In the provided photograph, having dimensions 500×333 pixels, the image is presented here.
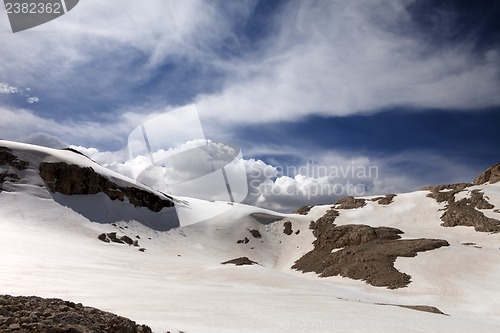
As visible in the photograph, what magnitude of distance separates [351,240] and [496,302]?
91.6 feet

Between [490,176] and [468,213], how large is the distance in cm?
3843

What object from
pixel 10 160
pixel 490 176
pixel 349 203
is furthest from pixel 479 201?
pixel 10 160

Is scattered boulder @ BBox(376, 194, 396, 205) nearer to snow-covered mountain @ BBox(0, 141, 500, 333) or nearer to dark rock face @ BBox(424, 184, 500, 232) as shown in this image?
snow-covered mountain @ BBox(0, 141, 500, 333)

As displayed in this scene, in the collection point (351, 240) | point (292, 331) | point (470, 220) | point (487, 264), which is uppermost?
point (470, 220)

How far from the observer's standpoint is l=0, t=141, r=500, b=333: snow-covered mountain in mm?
17031

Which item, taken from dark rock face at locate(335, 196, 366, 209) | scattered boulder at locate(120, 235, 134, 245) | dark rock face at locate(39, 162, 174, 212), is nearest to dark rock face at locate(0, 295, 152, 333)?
scattered boulder at locate(120, 235, 134, 245)

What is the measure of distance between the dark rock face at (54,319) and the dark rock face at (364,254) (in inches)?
1392

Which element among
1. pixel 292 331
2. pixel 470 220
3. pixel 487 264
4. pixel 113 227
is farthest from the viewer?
pixel 470 220

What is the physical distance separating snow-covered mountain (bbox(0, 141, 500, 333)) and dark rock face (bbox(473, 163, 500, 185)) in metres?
0.59

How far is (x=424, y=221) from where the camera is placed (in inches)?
2805

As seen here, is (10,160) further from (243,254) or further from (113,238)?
(243,254)

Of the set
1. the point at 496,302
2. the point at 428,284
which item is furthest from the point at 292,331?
the point at 428,284

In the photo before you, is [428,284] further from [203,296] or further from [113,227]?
[113,227]

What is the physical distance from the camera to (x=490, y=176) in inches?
3760
